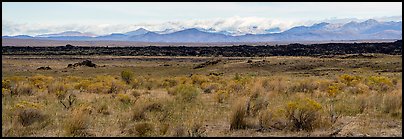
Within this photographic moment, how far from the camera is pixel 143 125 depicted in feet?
29.7

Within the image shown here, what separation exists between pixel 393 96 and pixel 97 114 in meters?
7.47

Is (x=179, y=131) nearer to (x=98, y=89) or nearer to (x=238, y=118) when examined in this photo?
(x=238, y=118)

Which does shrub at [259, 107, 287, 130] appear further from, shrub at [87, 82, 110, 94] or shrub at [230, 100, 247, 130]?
shrub at [87, 82, 110, 94]

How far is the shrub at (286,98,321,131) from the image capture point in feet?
30.8

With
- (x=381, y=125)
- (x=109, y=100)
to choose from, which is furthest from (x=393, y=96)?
(x=109, y=100)

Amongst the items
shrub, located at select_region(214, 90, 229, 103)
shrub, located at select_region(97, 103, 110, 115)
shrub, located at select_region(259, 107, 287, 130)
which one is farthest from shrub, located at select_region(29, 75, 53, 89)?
shrub, located at select_region(259, 107, 287, 130)

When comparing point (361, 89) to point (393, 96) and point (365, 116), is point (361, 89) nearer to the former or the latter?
point (393, 96)

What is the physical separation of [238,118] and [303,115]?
1.32 metres

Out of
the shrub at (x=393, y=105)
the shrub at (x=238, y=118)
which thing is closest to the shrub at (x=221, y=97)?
the shrub at (x=238, y=118)

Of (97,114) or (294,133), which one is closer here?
(294,133)

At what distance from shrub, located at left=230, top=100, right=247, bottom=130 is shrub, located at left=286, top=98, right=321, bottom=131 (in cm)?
93

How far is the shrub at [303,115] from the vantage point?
30.8ft

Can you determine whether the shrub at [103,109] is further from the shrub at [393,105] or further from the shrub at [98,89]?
the shrub at [393,105]

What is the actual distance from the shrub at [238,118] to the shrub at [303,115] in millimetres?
925
